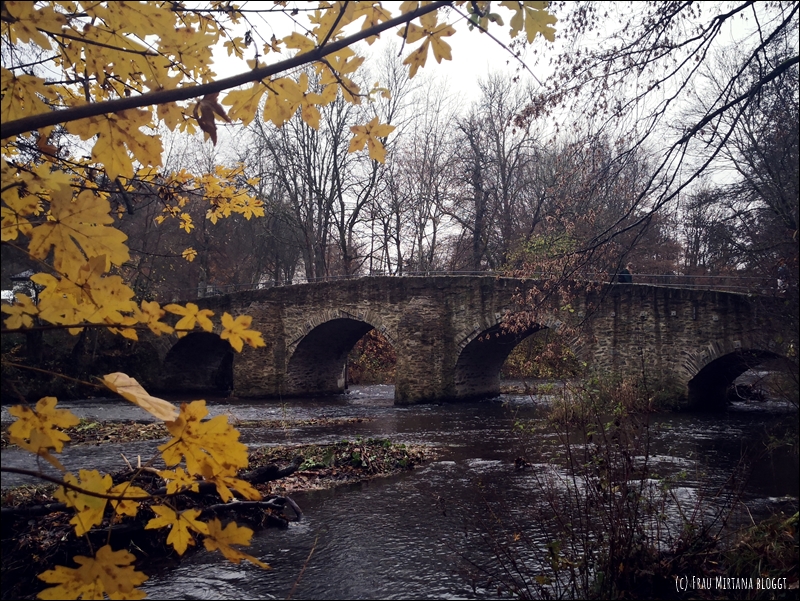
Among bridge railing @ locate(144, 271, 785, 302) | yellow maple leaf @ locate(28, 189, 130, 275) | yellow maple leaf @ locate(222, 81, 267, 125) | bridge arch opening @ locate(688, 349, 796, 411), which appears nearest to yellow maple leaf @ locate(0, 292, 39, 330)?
yellow maple leaf @ locate(28, 189, 130, 275)

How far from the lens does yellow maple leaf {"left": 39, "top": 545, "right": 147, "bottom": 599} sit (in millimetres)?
1173

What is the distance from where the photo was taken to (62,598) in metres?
1.17

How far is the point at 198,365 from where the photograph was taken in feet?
80.1

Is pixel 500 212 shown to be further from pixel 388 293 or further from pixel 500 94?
pixel 388 293

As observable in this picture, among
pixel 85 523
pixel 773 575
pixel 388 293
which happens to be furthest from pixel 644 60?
pixel 388 293

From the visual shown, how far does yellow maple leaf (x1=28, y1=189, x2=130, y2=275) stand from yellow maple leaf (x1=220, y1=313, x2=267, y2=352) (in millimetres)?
220

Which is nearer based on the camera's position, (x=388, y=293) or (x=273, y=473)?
(x=273, y=473)

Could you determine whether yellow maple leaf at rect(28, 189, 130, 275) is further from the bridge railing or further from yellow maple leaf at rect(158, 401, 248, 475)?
the bridge railing

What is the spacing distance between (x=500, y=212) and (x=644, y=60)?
2200 centimetres

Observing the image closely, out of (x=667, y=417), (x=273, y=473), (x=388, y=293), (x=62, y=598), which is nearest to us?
(x=62, y=598)

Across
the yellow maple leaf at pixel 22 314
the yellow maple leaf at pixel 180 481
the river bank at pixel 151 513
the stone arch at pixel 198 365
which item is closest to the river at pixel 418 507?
the river bank at pixel 151 513

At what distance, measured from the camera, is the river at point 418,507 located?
469 cm

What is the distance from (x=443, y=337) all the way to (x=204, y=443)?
55.0 ft

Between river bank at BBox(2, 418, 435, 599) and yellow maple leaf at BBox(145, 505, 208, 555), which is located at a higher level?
yellow maple leaf at BBox(145, 505, 208, 555)
